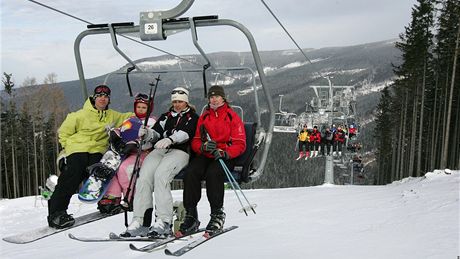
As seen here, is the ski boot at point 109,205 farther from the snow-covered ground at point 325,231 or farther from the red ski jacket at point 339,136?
the red ski jacket at point 339,136

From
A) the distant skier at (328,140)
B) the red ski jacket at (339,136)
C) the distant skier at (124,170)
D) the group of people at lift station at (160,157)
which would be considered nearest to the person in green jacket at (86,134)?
the group of people at lift station at (160,157)

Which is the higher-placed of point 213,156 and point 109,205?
point 213,156

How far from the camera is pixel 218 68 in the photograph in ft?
14.1

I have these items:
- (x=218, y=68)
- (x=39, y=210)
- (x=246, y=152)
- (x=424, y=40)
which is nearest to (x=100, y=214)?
(x=246, y=152)

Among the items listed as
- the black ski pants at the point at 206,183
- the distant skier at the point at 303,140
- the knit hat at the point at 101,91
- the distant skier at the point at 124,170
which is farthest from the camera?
the distant skier at the point at 303,140

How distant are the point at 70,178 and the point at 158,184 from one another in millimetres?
913

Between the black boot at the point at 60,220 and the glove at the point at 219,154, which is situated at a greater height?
the glove at the point at 219,154

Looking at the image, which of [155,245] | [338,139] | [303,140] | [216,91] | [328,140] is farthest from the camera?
[303,140]

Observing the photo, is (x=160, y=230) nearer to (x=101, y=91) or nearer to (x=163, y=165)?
(x=163, y=165)

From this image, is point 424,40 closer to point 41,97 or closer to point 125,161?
point 125,161

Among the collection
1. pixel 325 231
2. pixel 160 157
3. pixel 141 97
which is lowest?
pixel 325 231

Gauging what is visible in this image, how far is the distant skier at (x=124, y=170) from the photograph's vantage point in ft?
13.9

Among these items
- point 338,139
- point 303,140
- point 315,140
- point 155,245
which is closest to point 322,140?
point 315,140

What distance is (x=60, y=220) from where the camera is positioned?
408 cm
